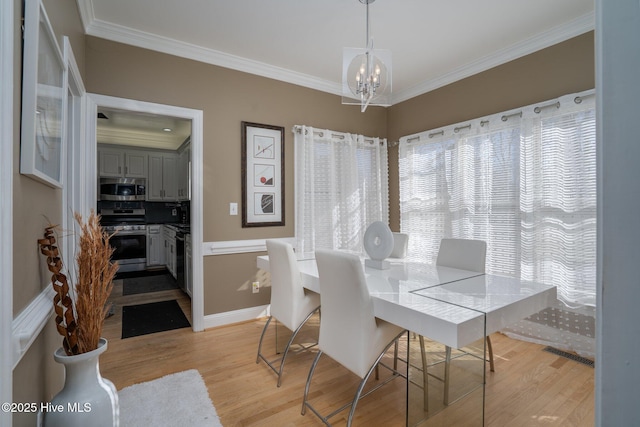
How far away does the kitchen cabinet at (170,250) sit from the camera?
4.95 metres

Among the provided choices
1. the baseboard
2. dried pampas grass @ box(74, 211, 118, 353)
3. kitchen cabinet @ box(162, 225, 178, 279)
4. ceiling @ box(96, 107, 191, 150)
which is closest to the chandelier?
dried pampas grass @ box(74, 211, 118, 353)

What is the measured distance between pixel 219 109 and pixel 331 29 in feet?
4.37

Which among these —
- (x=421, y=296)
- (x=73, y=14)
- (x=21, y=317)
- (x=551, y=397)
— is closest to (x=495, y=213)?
(x=551, y=397)

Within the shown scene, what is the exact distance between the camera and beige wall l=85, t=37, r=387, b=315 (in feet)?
9.06

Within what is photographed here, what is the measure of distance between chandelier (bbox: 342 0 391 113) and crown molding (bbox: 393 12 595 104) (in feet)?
5.46

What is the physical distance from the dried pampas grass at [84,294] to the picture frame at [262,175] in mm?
2023

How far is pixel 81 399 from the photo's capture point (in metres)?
1.21

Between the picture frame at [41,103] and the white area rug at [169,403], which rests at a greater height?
the picture frame at [41,103]

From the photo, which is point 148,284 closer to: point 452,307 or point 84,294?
point 84,294

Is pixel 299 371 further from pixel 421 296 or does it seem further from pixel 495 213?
pixel 495 213

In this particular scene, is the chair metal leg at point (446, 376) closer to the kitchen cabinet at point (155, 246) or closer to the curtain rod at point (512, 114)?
the curtain rod at point (512, 114)

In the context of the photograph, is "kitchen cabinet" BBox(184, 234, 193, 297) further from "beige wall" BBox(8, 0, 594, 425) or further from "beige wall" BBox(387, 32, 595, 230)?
"beige wall" BBox(387, 32, 595, 230)

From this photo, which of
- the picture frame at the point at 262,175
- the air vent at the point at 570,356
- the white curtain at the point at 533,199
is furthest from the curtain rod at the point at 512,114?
the air vent at the point at 570,356

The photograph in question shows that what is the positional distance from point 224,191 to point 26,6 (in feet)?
7.26
